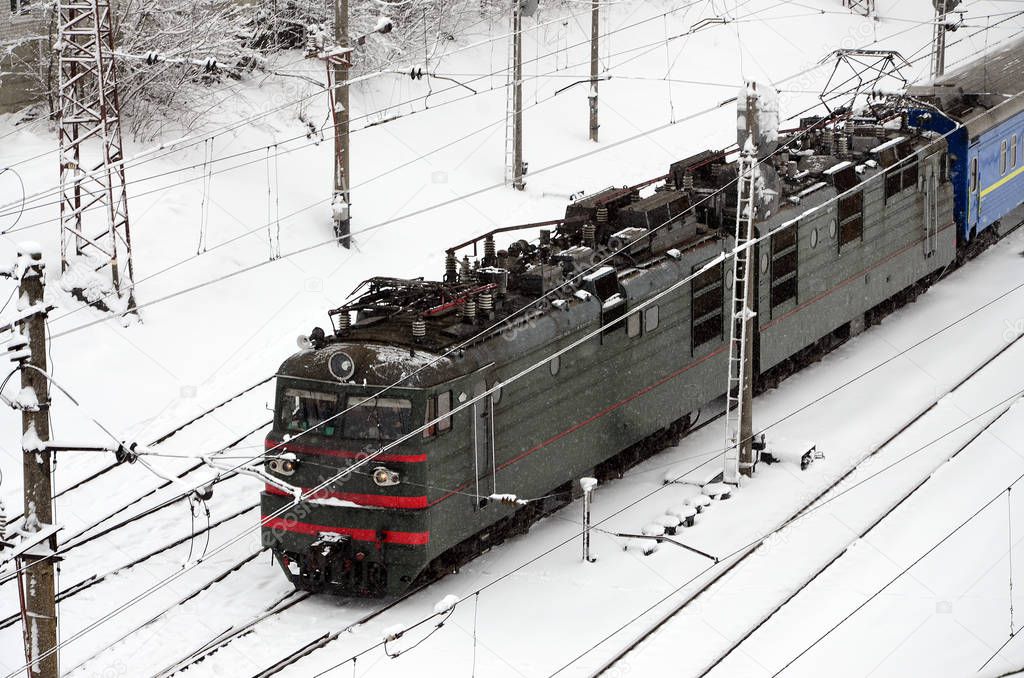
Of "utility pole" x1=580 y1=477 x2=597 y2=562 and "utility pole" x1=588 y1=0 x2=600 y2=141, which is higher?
"utility pole" x1=588 y1=0 x2=600 y2=141

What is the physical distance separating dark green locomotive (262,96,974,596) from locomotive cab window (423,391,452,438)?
0.07ft

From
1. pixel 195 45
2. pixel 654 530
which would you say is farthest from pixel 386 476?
pixel 195 45

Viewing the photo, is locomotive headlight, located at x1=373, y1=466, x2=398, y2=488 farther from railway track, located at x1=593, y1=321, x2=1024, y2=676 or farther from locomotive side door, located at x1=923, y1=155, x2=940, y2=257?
locomotive side door, located at x1=923, y1=155, x2=940, y2=257

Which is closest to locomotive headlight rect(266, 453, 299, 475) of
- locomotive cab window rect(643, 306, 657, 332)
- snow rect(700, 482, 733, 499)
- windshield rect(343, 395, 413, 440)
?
windshield rect(343, 395, 413, 440)

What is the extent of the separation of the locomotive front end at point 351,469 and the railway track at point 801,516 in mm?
2843

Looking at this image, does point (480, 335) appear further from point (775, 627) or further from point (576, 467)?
point (775, 627)

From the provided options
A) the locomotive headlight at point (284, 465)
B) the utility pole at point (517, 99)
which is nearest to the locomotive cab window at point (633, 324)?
the locomotive headlight at point (284, 465)

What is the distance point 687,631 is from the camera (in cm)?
1794

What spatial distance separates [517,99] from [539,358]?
17975 millimetres

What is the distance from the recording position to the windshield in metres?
17.6

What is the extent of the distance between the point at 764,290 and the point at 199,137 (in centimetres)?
1610

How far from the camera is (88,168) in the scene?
29.8 metres

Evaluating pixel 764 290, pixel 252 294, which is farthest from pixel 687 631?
pixel 252 294

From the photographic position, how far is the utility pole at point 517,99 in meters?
34.8
